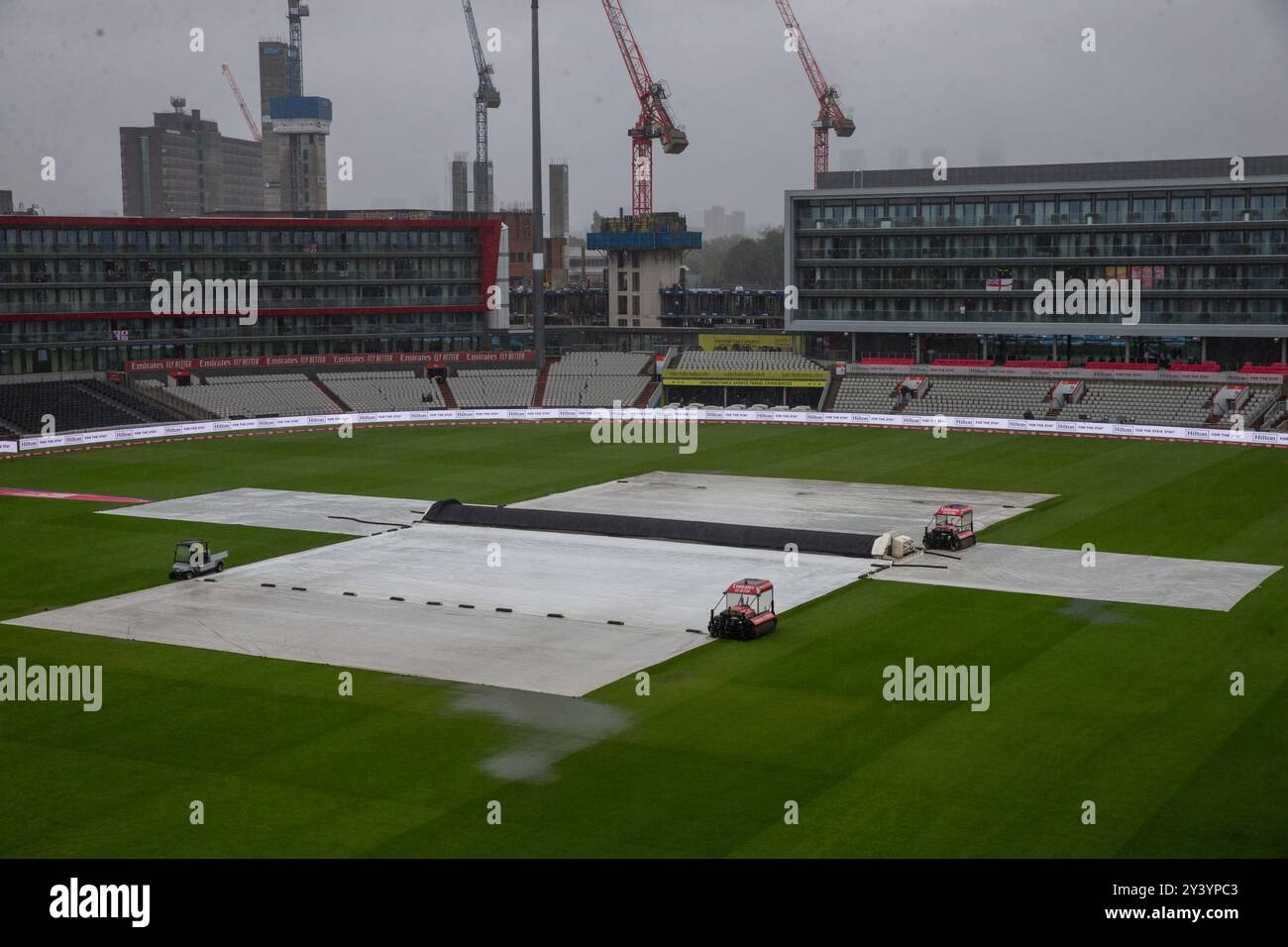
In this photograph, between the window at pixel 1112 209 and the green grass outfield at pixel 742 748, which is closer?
the green grass outfield at pixel 742 748

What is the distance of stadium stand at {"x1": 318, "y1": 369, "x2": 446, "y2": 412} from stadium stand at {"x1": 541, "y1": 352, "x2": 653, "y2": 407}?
9770 mm

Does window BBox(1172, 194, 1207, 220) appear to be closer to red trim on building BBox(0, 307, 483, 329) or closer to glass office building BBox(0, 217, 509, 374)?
glass office building BBox(0, 217, 509, 374)

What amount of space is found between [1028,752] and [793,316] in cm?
9814

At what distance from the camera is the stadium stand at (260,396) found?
366ft

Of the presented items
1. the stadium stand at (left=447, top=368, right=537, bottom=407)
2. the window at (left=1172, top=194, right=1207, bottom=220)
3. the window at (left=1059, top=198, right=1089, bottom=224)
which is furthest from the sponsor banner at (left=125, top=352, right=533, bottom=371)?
the window at (left=1172, top=194, right=1207, bottom=220)

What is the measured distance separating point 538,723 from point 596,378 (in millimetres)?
92388

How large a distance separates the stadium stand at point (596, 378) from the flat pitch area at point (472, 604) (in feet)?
204

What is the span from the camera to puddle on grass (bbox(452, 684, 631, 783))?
3053cm

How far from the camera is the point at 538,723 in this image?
33531 mm

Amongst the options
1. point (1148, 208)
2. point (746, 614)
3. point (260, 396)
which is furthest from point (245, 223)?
point (746, 614)

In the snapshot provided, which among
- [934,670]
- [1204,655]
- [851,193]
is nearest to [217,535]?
[934,670]

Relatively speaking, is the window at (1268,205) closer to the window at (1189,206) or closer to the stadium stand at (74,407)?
the window at (1189,206)

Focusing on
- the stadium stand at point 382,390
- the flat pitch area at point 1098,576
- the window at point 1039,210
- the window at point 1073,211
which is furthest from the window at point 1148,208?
the flat pitch area at point 1098,576

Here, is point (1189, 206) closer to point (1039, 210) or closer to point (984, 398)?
point (1039, 210)
